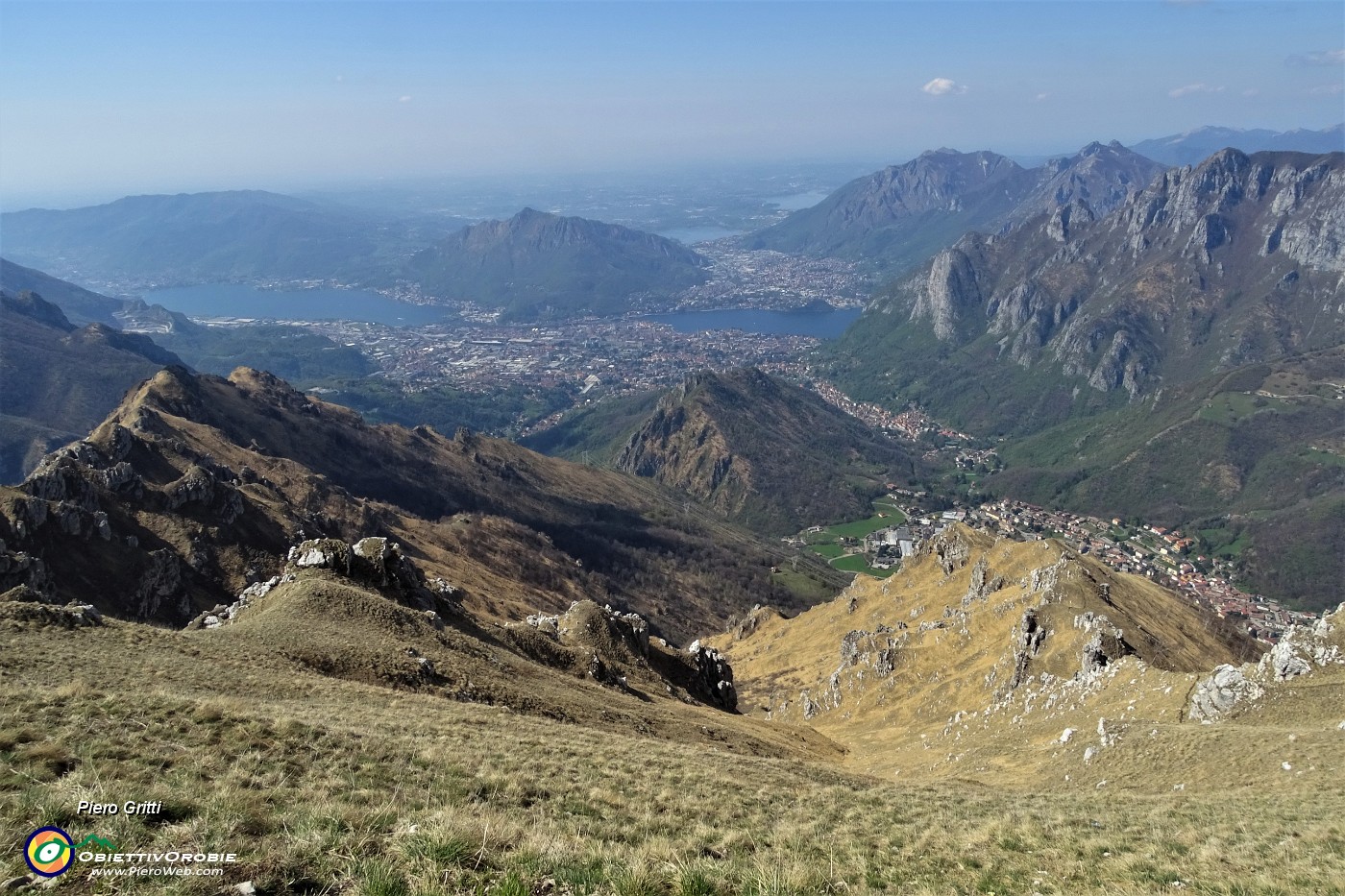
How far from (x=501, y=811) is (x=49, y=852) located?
787 centimetres

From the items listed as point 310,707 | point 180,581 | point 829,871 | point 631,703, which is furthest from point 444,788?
point 180,581

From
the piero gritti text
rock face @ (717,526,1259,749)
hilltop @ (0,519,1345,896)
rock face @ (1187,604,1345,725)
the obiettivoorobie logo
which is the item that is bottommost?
rock face @ (717,526,1259,749)

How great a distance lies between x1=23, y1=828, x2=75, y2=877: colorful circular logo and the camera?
30.1 ft

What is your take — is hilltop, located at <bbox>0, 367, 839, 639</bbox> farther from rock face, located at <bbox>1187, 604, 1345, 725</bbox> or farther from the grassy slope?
→ rock face, located at <bbox>1187, 604, 1345, 725</bbox>

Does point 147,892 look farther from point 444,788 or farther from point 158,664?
point 158,664

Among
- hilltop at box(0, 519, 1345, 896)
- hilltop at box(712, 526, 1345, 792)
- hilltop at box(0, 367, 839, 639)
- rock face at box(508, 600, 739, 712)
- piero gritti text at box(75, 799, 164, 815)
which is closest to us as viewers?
piero gritti text at box(75, 799, 164, 815)

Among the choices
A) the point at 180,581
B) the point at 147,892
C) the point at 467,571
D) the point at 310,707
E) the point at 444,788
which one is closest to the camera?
the point at 147,892

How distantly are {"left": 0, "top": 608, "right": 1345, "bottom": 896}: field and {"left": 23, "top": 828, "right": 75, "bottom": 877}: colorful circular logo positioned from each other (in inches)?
7.1

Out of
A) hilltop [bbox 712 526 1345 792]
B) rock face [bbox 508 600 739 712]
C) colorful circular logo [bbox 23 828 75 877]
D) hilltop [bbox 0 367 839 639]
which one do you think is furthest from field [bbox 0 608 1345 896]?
hilltop [bbox 0 367 839 639]

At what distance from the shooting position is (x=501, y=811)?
602 inches

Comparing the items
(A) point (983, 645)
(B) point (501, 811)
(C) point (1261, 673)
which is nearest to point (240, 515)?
(B) point (501, 811)

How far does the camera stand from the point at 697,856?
41.5 feet

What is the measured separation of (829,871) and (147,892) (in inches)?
430

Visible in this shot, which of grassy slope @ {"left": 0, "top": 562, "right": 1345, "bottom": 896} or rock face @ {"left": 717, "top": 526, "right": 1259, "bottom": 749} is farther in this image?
rock face @ {"left": 717, "top": 526, "right": 1259, "bottom": 749}
